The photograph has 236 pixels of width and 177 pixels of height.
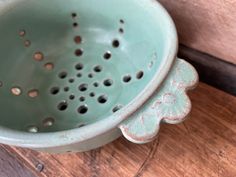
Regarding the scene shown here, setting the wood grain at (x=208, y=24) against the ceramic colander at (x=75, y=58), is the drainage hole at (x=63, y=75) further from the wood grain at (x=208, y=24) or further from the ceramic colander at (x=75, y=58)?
the wood grain at (x=208, y=24)

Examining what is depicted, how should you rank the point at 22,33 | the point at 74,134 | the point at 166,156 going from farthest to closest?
the point at 22,33 → the point at 166,156 → the point at 74,134

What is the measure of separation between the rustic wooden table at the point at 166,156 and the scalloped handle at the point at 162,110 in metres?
0.10

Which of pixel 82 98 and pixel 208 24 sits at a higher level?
pixel 208 24

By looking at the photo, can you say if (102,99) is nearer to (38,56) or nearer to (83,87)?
(83,87)

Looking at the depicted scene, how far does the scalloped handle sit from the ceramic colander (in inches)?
0.7

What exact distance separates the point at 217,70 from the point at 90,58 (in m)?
0.22

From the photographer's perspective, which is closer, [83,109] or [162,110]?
[162,110]

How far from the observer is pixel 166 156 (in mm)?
533

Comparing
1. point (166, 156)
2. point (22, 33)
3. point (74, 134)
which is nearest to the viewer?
point (74, 134)

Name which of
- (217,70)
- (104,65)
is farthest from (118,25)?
(217,70)

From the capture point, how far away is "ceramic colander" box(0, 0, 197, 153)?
1.85 ft

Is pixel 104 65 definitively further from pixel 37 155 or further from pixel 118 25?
pixel 37 155

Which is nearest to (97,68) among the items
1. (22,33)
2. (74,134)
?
(22,33)

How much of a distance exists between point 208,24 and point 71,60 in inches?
9.7
